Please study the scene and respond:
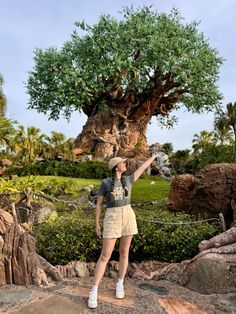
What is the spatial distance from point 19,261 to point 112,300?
1.40 meters

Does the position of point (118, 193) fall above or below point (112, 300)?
above

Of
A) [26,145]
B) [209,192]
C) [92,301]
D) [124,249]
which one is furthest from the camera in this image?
[26,145]

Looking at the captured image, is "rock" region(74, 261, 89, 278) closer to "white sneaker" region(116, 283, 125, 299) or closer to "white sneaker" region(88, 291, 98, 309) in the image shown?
"white sneaker" region(116, 283, 125, 299)

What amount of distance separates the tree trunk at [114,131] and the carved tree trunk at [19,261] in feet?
77.3

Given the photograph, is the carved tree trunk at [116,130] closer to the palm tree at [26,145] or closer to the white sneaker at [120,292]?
the palm tree at [26,145]

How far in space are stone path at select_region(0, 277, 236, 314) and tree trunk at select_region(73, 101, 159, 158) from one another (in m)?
23.8

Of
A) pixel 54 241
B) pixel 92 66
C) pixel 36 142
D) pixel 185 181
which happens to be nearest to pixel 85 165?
pixel 36 142

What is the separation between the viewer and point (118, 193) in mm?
4609

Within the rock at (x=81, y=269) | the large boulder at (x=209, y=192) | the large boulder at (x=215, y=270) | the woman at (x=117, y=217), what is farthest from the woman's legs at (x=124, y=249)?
the large boulder at (x=209, y=192)

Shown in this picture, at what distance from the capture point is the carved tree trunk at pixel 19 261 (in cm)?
515

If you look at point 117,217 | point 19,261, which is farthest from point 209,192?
point 19,261

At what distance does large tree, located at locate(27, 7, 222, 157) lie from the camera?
27.0 m

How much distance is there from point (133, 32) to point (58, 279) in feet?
80.1

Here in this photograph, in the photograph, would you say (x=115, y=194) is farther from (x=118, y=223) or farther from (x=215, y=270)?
(x=215, y=270)
